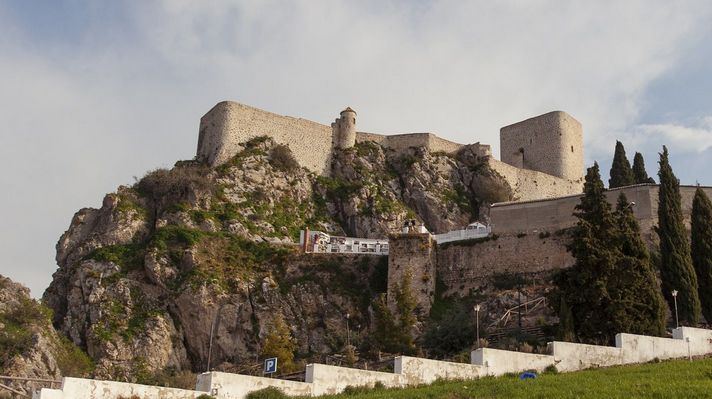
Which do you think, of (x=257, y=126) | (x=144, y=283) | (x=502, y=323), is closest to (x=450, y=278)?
(x=502, y=323)

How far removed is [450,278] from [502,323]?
7002mm

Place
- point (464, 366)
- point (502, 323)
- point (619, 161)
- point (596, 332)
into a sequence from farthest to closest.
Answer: point (619, 161), point (502, 323), point (596, 332), point (464, 366)

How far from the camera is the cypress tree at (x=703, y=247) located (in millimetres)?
37844

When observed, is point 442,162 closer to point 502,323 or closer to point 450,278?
point 450,278

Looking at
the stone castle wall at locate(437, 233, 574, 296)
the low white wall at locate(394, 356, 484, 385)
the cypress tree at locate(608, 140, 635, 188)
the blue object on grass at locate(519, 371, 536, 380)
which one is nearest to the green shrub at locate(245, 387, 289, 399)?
the low white wall at locate(394, 356, 484, 385)

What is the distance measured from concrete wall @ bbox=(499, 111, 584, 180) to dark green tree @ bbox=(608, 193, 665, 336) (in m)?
31.3

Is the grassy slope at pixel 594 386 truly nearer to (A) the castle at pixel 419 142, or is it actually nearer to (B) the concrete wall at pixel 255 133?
(B) the concrete wall at pixel 255 133

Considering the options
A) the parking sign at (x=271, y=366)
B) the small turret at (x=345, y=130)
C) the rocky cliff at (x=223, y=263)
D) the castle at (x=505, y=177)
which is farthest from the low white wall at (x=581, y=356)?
the small turret at (x=345, y=130)

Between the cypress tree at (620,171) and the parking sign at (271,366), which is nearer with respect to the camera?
the parking sign at (271,366)

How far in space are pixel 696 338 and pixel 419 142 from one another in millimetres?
34256

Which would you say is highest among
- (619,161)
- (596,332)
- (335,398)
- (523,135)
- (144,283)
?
(523,135)

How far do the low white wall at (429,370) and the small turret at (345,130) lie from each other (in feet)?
117

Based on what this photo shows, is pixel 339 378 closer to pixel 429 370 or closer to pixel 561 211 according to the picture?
pixel 429 370

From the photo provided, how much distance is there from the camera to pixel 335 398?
26.8 meters
